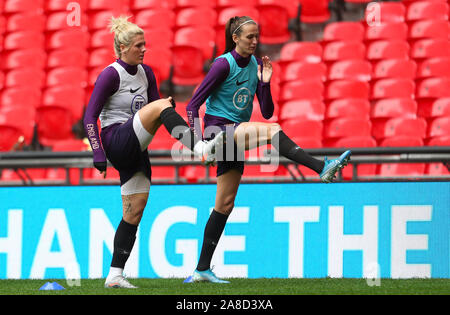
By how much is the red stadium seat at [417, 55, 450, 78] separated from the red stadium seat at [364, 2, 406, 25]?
913mm

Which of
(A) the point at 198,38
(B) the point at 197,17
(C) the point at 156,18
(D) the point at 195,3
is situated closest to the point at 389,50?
(A) the point at 198,38

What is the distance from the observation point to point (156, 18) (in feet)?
33.7

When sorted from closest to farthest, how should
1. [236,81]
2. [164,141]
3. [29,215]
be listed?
[236,81]
[29,215]
[164,141]

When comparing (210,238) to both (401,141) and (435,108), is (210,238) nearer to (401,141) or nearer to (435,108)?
(401,141)

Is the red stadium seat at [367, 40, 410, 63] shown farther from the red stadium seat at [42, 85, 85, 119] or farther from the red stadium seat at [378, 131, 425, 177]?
the red stadium seat at [42, 85, 85, 119]

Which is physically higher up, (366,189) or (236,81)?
(236,81)

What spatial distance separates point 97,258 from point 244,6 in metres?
4.73

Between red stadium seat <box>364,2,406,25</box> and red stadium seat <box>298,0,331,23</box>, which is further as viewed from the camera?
red stadium seat <box>298,0,331,23</box>

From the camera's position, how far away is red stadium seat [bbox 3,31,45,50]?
10555 millimetres

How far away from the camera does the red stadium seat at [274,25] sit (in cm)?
998

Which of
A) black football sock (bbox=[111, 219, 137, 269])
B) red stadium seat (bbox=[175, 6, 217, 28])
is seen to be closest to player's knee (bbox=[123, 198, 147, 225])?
black football sock (bbox=[111, 219, 137, 269])

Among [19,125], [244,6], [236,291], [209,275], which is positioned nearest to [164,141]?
[19,125]

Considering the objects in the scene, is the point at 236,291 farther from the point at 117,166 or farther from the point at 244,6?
the point at 244,6
